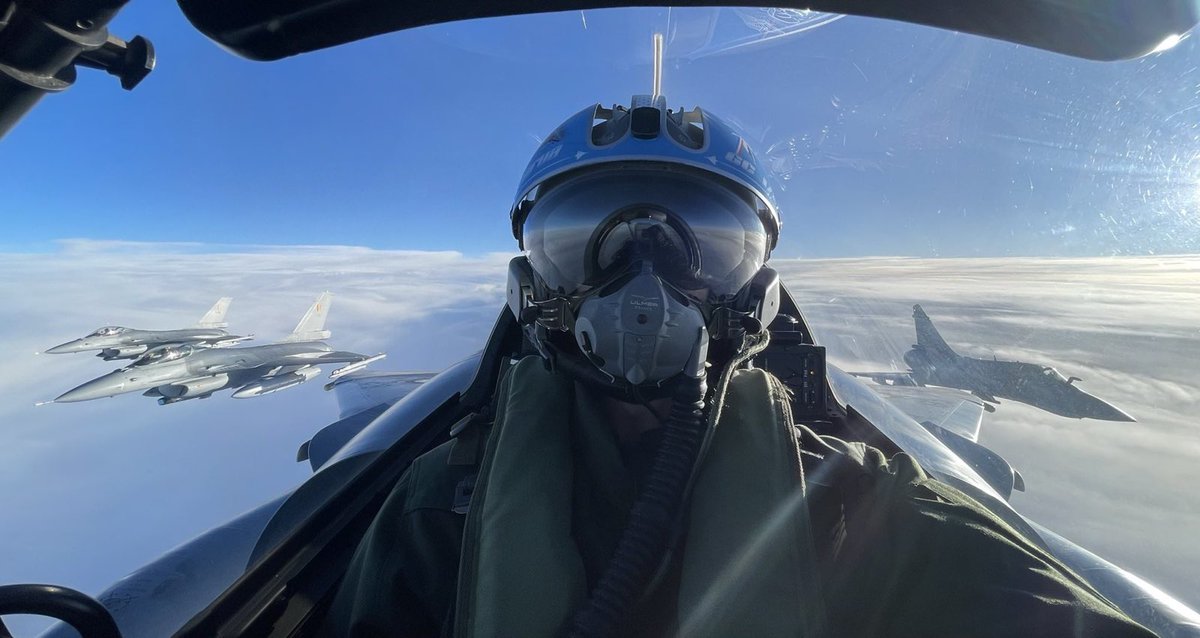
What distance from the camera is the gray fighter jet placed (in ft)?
50.1

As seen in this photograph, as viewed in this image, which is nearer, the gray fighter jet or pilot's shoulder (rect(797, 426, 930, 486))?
pilot's shoulder (rect(797, 426, 930, 486))

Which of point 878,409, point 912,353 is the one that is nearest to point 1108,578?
point 878,409

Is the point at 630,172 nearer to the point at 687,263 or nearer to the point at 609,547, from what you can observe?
the point at 687,263

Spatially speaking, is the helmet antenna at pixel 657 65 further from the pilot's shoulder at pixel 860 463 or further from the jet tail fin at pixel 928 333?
the jet tail fin at pixel 928 333

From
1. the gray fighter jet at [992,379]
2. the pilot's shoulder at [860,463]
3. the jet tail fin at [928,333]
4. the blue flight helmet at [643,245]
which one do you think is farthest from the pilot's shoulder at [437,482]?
the jet tail fin at [928,333]

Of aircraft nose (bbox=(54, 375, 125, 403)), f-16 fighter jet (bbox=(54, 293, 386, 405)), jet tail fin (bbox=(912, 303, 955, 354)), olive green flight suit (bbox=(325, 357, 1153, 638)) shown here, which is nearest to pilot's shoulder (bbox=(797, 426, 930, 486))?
olive green flight suit (bbox=(325, 357, 1153, 638))

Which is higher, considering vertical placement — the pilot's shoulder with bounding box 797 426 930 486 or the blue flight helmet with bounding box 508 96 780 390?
the blue flight helmet with bounding box 508 96 780 390

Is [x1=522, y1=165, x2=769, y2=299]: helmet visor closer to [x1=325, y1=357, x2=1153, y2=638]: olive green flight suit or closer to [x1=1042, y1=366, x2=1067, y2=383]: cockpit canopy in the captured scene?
[x1=325, y1=357, x2=1153, y2=638]: olive green flight suit

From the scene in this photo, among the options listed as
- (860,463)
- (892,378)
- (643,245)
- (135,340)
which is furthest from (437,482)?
(135,340)

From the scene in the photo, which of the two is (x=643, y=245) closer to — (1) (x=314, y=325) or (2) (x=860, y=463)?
(2) (x=860, y=463)

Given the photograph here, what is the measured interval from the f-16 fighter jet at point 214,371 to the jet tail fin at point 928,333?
21.3m

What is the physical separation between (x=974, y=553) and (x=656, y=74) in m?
1.85

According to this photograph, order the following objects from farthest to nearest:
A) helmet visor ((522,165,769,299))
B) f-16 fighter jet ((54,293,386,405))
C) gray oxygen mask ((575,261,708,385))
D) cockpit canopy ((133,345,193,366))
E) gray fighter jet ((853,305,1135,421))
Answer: cockpit canopy ((133,345,193,366)) < f-16 fighter jet ((54,293,386,405)) < gray fighter jet ((853,305,1135,421)) < helmet visor ((522,165,769,299)) < gray oxygen mask ((575,261,708,385))

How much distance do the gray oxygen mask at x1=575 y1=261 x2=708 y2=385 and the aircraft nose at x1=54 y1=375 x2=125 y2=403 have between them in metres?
23.5
